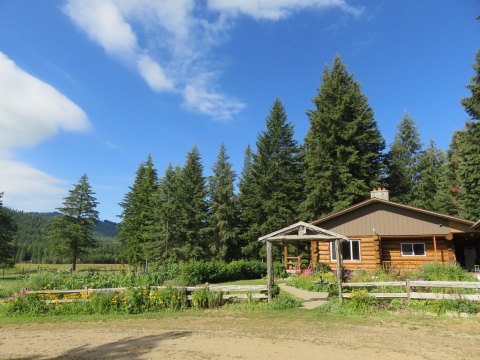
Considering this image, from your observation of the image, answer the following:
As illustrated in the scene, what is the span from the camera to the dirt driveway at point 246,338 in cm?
767

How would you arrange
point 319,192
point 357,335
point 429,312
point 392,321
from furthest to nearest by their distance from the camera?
point 319,192 → point 429,312 → point 392,321 → point 357,335

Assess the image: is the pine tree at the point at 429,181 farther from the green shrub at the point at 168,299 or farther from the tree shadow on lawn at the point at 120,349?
the tree shadow on lawn at the point at 120,349

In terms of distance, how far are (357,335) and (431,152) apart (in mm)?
50015

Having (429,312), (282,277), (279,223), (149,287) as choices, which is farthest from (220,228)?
(429,312)

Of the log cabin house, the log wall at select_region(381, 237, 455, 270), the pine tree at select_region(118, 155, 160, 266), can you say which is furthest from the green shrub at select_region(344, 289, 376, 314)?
the pine tree at select_region(118, 155, 160, 266)

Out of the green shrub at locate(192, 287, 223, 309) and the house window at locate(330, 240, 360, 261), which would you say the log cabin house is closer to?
the house window at locate(330, 240, 360, 261)

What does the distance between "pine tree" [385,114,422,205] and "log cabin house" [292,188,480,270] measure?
47.3ft

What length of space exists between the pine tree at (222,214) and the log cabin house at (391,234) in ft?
61.3

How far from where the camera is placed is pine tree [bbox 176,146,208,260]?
145 feet

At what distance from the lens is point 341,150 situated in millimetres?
37969

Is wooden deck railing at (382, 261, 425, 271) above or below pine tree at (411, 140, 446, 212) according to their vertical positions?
below

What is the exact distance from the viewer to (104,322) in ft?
39.3

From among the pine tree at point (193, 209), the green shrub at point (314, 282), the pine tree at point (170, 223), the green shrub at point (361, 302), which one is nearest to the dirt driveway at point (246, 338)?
the green shrub at point (361, 302)

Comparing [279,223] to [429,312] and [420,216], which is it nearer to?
[420,216]
